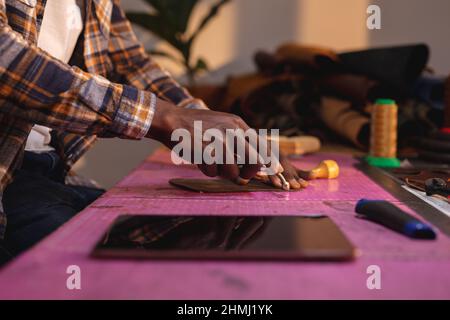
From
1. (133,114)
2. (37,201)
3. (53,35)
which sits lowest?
(37,201)

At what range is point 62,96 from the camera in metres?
0.79

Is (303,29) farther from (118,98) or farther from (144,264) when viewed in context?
(144,264)

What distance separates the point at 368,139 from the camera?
5.06ft

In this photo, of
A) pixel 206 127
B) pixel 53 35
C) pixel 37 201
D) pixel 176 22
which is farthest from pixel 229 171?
pixel 176 22

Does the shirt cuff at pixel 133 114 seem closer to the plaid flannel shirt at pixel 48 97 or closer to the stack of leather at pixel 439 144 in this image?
the plaid flannel shirt at pixel 48 97

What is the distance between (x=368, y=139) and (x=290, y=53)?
1.58 ft

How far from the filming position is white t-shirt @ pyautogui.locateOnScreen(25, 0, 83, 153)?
3.91ft

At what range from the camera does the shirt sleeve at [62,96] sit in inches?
30.6

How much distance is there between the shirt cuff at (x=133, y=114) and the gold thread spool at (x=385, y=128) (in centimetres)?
68

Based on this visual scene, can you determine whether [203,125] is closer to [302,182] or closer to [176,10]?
[302,182]

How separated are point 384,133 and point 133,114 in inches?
28.5

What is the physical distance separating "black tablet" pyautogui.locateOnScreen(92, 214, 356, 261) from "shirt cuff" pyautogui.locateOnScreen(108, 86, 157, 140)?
0.58 ft
